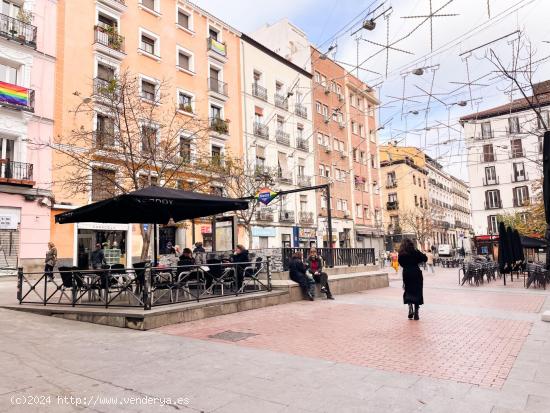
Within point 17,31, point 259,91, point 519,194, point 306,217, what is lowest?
point 306,217

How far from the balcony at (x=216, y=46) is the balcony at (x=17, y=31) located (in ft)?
40.5

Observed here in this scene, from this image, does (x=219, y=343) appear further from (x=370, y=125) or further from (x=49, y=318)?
(x=370, y=125)

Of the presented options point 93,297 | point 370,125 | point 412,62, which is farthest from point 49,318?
point 370,125

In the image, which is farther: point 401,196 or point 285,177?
point 401,196

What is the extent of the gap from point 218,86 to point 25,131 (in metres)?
14.4

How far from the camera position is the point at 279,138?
115ft

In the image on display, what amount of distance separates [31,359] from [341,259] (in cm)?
1206

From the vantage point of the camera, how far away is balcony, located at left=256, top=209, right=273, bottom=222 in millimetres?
30416

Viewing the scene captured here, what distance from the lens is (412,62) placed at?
10.3 m

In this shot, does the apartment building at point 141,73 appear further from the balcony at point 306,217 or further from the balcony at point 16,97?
the balcony at point 306,217

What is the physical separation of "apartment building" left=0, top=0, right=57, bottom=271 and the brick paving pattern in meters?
14.4

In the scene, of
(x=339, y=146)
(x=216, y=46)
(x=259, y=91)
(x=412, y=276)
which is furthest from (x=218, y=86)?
(x=412, y=276)

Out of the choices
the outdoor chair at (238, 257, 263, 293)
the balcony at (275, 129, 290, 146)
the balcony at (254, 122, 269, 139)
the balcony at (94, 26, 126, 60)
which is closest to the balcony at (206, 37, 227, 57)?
the balcony at (254, 122, 269, 139)

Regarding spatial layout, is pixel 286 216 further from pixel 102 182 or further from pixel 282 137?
pixel 102 182
